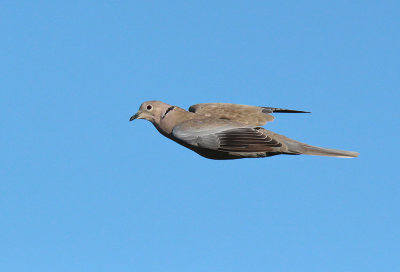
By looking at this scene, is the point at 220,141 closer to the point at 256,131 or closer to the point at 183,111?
the point at 256,131

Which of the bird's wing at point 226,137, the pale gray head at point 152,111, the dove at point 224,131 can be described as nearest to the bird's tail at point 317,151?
the dove at point 224,131

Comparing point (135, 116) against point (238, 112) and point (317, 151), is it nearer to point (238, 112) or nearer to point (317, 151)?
point (238, 112)

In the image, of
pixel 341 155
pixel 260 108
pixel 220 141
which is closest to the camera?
pixel 220 141

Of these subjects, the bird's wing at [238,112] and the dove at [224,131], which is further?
the bird's wing at [238,112]

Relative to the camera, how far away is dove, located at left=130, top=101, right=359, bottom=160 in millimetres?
13547

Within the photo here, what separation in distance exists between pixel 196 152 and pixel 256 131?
1437mm

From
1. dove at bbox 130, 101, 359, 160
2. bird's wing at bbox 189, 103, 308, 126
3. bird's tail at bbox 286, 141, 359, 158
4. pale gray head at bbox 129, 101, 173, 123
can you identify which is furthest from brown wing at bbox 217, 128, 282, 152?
pale gray head at bbox 129, 101, 173, 123

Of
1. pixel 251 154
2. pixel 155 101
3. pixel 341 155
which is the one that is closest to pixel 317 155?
pixel 341 155

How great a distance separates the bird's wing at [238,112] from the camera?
49.6 feet

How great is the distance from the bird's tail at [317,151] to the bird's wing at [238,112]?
3.34 feet

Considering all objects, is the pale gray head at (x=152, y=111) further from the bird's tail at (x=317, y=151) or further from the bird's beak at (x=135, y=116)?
the bird's tail at (x=317, y=151)

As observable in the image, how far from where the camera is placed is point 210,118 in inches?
567

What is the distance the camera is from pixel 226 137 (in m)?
13.6

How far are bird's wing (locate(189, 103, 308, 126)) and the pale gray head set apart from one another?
945 millimetres
